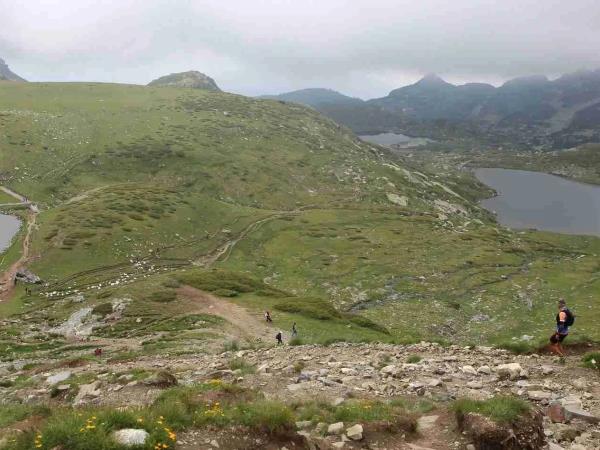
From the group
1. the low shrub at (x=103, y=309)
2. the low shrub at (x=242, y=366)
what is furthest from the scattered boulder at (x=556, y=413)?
the low shrub at (x=103, y=309)

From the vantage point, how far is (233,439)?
13844 mm

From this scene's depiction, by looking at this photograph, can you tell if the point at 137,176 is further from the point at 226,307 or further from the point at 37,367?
the point at 37,367

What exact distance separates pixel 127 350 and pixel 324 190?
125 m

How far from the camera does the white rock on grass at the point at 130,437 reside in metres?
12.0

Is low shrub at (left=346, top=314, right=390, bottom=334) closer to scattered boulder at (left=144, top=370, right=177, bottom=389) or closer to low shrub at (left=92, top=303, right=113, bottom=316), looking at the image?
low shrub at (left=92, top=303, right=113, bottom=316)

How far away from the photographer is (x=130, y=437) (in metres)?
12.2

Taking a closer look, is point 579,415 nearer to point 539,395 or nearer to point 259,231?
point 539,395

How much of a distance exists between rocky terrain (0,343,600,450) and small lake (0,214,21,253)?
4820 centimetres

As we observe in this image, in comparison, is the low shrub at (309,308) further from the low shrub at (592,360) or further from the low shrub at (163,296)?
the low shrub at (592,360)

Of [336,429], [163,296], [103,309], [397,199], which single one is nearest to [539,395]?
[336,429]

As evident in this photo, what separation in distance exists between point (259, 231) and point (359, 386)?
83.8 metres

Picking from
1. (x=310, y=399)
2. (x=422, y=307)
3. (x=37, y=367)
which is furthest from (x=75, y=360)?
(x=422, y=307)

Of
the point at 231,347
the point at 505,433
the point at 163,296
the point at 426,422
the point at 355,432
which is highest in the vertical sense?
the point at 505,433

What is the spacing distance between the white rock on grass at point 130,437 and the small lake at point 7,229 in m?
68.1
